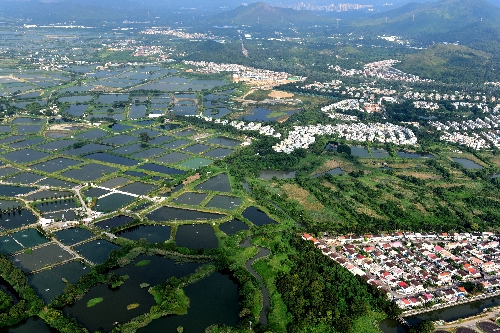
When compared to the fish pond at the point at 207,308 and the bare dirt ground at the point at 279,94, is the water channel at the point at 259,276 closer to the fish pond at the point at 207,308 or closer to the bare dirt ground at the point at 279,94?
the fish pond at the point at 207,308

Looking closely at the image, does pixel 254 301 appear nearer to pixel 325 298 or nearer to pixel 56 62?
pixel 325 298

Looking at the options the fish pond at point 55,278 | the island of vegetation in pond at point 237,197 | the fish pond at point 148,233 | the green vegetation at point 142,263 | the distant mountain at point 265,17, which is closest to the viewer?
the island of vegetation in pond at point 237,197

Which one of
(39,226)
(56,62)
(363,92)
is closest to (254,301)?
(39,226)

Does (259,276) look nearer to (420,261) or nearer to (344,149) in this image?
(420,261)

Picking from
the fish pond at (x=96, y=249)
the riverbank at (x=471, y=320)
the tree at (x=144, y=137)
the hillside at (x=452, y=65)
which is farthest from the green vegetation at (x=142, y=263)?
the hillside at (x=452, y=65)

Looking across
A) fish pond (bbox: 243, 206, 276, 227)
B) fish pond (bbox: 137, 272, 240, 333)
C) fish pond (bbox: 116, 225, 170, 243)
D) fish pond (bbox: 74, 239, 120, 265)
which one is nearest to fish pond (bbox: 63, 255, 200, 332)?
fish pond (bbox: 137, 272, 240, 333)

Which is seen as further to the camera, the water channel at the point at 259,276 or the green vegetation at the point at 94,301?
the green vegetation at the point at 94,301

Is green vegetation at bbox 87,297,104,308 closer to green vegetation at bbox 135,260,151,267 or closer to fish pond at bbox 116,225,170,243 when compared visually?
green vegetation at bbox 135,260,151,267
